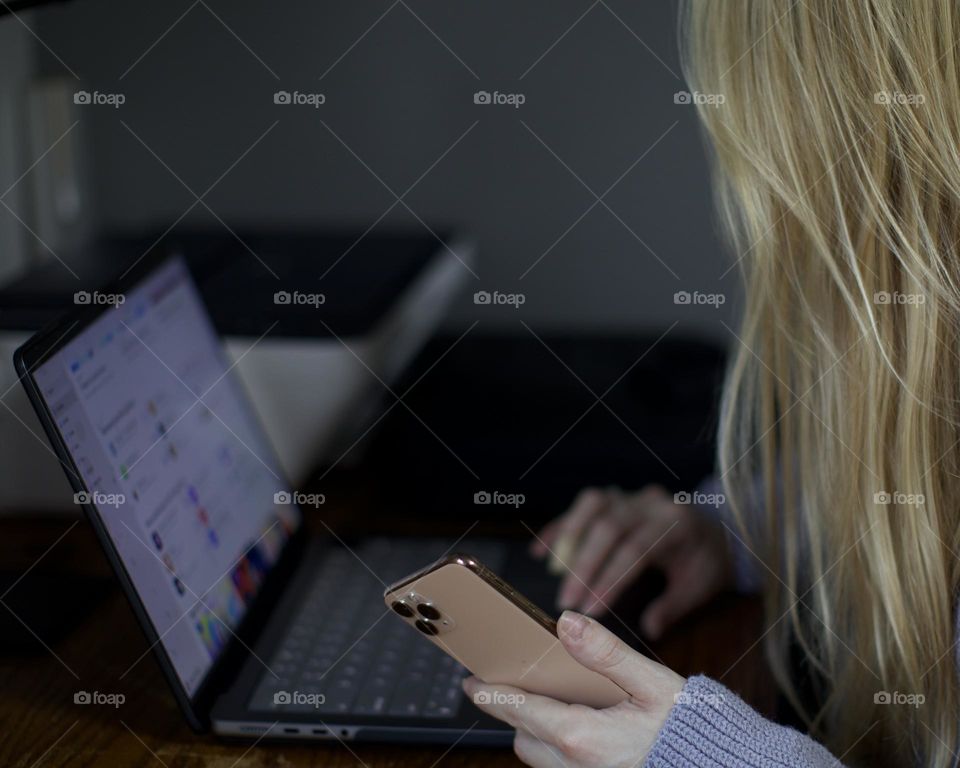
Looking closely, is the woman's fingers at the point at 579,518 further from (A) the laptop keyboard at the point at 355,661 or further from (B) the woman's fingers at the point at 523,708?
(B) the woman's fingers at the point at 523,708

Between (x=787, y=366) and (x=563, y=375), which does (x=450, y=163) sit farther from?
(x=787, y=366)

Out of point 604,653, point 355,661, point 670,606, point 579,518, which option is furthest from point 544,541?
point 604,653

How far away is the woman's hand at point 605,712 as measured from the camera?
72cm

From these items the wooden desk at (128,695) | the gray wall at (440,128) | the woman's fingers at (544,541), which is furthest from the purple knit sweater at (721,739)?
the gray wall at (440,128)

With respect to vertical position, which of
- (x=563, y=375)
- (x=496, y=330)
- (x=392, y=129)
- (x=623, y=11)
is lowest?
(x=496, y=330)

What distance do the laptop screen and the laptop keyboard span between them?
0.05m

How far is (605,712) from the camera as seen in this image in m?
0.75

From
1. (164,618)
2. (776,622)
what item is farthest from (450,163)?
(164,618)

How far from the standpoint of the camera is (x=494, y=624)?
0.74m

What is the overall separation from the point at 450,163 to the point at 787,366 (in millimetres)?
999

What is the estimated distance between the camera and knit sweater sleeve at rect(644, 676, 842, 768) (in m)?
0.72

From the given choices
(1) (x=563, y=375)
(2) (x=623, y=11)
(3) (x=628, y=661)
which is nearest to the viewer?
(3) (x=628, y=661)

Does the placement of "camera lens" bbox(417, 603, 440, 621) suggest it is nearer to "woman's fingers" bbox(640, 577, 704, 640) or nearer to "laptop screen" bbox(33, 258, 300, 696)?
"laptop screen" bbox(33, 258, 300, 696)

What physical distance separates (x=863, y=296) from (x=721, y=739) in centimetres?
32
